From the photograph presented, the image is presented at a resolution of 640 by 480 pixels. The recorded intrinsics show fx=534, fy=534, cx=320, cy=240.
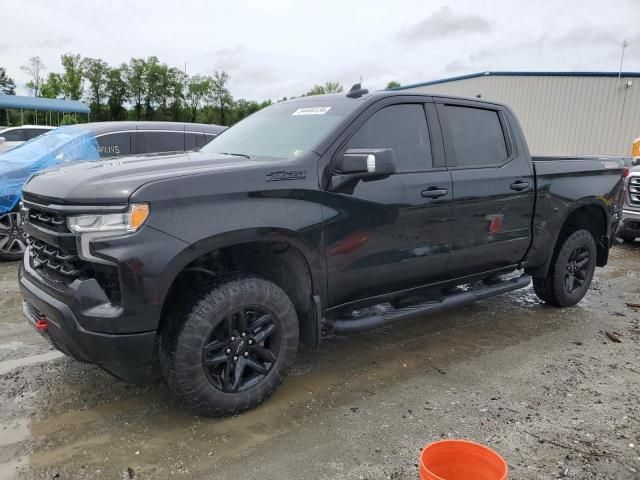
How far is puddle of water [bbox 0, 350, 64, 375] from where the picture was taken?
3.68 metres

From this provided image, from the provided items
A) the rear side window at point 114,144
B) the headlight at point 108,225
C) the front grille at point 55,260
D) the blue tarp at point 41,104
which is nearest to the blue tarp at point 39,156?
the rear side window at point 114,144

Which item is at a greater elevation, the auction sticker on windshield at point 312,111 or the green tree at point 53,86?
the green tree at point 53,86

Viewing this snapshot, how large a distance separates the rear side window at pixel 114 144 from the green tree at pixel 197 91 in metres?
52.8

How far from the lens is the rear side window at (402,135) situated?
12.0 feet

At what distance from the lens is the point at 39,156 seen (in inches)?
267

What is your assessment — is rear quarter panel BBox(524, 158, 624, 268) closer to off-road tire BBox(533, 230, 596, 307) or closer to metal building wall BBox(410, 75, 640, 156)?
off-road tire BBox(533, 230, 596, 307)

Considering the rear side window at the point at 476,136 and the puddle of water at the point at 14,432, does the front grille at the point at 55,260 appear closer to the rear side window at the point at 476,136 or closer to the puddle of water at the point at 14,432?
the puddle of water at the point at 14,432

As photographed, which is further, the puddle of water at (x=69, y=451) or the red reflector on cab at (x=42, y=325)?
the red reflector on cab at (x=42, y=325)

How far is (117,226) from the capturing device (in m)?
2.61

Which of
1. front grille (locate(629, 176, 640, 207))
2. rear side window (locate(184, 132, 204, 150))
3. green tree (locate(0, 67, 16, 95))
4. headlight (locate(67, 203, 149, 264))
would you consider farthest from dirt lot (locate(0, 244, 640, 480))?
green tree (locate(0, 67, 16, 95))

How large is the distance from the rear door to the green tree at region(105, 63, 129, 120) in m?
53.8

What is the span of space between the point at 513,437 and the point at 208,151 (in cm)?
276

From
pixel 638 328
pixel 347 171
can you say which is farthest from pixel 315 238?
pixel 638 328

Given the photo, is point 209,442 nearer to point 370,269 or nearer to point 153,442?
point 153,442
